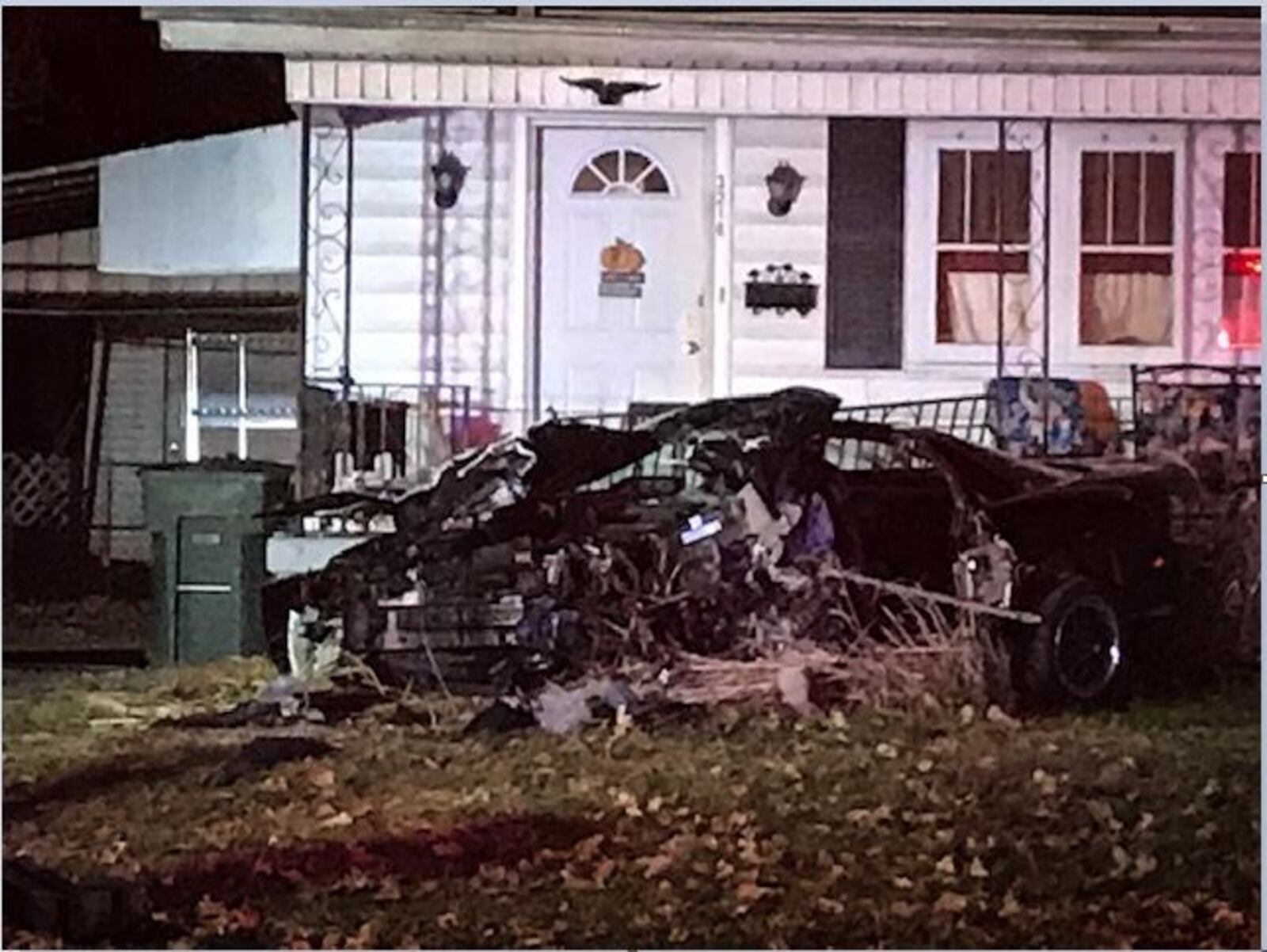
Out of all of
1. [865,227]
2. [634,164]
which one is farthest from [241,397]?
[865,227]

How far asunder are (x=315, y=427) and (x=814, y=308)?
0.89m

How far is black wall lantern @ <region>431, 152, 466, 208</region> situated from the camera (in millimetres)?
3230

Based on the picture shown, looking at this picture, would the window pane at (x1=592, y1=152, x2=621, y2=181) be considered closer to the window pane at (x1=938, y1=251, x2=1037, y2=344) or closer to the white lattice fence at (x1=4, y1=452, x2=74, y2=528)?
the window pane at (x1=938, y1=251, x2=1037, y2=344)

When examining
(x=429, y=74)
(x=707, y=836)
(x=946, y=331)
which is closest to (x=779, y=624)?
(x=707, y=836)

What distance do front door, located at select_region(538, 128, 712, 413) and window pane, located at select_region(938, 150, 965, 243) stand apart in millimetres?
422

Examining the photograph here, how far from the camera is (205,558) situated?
3.20m

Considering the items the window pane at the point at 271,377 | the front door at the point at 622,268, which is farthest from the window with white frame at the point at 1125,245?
the window pane at the point at 271,377

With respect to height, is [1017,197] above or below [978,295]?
above

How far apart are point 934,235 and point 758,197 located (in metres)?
0.32

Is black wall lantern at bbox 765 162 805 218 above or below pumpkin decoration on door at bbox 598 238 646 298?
above

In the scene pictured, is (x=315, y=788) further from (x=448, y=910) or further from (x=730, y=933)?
(x=730, y=933)

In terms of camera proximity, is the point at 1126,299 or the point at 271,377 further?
the point at 1126,299

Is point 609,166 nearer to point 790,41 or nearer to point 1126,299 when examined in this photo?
point 790,41

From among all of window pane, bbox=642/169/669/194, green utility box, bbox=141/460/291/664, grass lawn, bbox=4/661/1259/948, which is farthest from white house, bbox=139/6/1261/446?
grass lawn, bbox=4/661/1259/948
